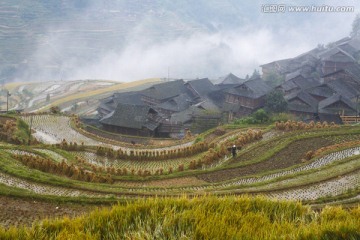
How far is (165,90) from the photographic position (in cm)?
5897

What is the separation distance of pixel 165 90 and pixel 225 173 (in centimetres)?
3809

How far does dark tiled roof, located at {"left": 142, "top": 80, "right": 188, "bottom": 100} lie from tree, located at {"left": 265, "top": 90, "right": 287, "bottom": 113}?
57.8 feet

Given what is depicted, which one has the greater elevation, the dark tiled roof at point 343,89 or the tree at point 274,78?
the tree at point 274,78

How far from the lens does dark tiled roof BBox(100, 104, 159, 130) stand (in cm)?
4166

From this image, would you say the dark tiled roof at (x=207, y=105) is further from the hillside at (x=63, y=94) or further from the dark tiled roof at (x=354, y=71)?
the hillside at (x=63, y=94)

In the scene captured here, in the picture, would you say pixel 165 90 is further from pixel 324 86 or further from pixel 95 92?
pixel 95 92

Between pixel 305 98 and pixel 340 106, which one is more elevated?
pixel 305 98

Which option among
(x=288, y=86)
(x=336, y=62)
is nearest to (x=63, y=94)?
(x=288, y=86)

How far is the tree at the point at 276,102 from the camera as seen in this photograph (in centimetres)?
4450

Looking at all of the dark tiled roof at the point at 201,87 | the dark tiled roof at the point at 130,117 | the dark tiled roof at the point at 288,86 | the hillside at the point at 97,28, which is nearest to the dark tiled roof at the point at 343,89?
the dark tiled roof at the point at 288,86

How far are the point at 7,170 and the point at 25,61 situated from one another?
102 metres

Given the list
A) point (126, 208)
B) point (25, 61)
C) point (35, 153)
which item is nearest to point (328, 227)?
point (126, 208)

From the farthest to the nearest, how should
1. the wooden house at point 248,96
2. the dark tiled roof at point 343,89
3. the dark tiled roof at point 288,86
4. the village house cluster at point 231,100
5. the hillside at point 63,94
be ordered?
the hillside at point 63,94 < the dark tiled roof at point 288,86 < the wooden house at point 248,96 < the dark tiled roof at point 343,89 < the village house cluster at point 231,100

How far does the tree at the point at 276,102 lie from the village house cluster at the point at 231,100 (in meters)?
1.17
